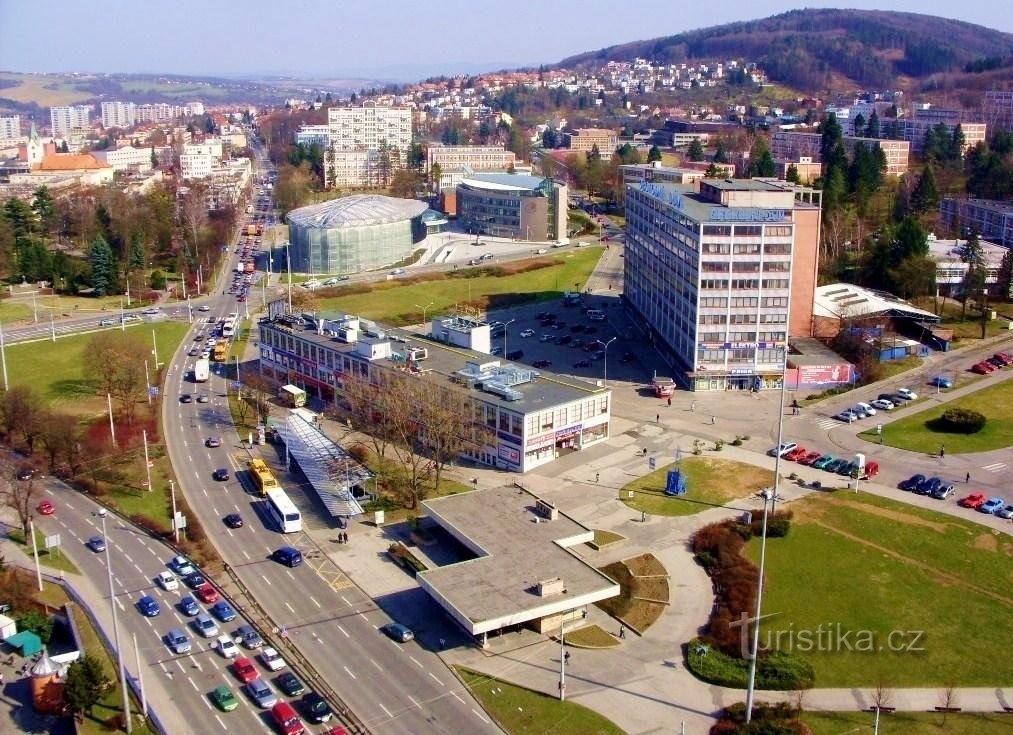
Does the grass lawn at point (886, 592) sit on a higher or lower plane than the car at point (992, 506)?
lower

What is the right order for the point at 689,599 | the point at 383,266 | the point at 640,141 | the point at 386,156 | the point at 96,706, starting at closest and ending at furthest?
the point at 96,706 → the point at 689,599 → the point at 383,266 → the point at 386,156 → the point at 640,141

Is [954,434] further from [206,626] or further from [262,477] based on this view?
[206,626]

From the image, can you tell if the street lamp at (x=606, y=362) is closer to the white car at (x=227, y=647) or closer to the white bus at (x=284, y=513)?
the white bus at (x=284, y=513)

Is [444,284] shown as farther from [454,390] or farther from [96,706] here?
[96,706]

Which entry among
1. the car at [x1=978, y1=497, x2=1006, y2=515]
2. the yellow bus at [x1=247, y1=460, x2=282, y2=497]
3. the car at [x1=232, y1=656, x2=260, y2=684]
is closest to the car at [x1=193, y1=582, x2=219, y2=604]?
the car at [x1=232, y1=656, x2=260, y2=684]

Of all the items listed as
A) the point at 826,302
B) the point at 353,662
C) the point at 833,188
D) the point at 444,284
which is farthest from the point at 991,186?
the point at 353,662

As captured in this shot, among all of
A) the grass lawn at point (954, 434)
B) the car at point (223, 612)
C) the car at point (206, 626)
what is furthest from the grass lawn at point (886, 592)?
the car at point (206, 626)

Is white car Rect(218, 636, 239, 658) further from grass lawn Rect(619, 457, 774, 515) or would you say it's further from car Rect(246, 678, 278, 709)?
grass lawn Rect(619, 457, 774, 515)
